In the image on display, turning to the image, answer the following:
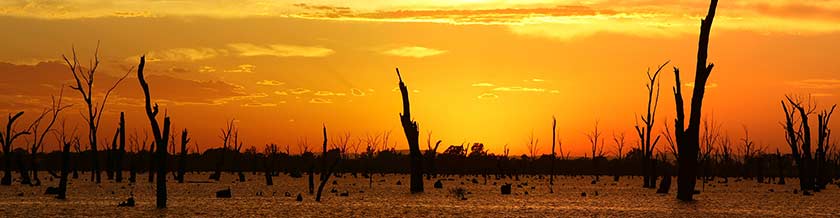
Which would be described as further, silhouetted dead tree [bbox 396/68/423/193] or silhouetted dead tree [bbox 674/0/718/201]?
silhouetted dead tree [bbox 396/68/423/193]

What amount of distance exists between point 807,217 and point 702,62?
9574 millimetres

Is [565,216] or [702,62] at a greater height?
[702,62]

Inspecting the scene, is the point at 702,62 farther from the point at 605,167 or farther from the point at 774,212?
the point at 605,167

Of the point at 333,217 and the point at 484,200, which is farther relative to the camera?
the point at 484,200

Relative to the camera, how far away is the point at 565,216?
33312mm

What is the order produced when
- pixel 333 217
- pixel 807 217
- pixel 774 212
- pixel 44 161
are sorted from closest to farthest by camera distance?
pixel 333 217, pixel 807 217, pixel 774 212, pixel 44 161

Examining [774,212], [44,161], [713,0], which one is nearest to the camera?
[774,212]

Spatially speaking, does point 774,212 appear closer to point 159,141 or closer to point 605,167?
point 159,141

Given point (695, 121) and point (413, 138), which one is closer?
point (695, 121)

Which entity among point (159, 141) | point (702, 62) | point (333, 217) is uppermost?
point (702, 62)

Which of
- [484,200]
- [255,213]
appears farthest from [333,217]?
[484,200]

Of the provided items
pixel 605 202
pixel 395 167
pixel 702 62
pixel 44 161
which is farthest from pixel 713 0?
pixel 44 161

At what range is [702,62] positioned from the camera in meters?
42.0

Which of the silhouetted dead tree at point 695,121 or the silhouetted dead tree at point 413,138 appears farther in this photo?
the silhouetted dead tree at point 413,138
